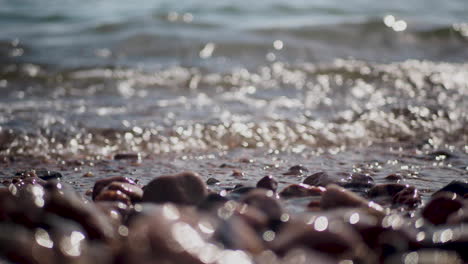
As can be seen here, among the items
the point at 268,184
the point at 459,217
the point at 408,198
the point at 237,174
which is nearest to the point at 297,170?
the point at 237,174

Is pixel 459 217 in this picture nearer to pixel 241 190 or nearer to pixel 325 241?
pixel 325 241

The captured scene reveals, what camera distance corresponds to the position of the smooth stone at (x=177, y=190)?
5.93 ft

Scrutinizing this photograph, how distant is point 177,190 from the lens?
182 centimetres

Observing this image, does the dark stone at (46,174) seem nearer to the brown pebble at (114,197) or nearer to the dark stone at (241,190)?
the brown pebble at (114,197)

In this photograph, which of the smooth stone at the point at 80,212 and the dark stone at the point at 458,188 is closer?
the smooth stone at the point at 80,212

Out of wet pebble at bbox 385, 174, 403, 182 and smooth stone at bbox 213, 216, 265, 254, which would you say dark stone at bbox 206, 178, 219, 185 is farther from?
smooth stone at bbox 213, 216, 265, 254

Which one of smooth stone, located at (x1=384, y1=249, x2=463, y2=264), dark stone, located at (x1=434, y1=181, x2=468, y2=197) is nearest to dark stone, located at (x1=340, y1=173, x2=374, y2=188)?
dark stone, located at (x1=434, y1=181, x2=468, y2=197)

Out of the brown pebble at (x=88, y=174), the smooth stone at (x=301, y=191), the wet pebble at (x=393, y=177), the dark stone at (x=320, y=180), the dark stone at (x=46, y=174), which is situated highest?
the smooth stone at (x=301, y=191)

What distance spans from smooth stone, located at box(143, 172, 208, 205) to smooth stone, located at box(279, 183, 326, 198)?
327 millimetres

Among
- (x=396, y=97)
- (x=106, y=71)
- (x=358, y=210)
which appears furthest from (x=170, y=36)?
(x=358, y=210)

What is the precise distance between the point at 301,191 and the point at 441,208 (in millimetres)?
475

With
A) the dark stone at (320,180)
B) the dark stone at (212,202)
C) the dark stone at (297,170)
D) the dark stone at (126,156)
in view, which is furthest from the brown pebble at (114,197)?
the dark stone at (126,156)

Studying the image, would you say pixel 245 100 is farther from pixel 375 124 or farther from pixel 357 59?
pixel 357 59

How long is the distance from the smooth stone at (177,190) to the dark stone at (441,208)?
66cm
